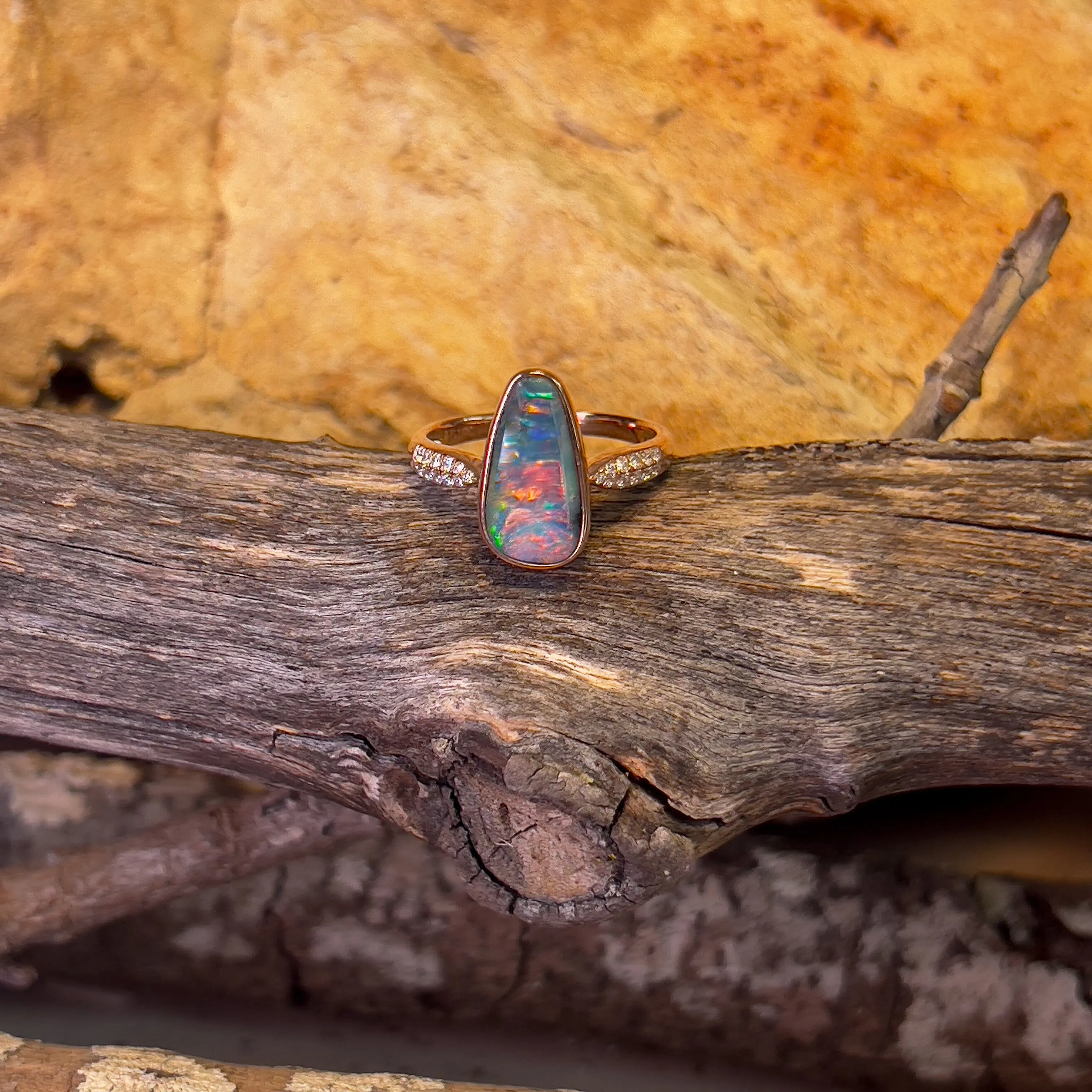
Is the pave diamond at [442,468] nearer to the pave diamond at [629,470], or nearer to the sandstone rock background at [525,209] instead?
the pave diamond at [629,470]

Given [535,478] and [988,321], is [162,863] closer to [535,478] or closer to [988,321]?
[535,478]

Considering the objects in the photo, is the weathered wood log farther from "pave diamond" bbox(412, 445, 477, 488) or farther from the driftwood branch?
the driftwood branch

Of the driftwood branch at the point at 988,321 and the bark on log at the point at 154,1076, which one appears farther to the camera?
the driftwood branch at the point at 988,321

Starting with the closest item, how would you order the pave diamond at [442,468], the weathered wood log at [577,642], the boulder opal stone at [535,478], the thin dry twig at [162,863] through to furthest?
the weathered wood log at [577,642]
the boulder opal stone at [535,478]
the pave diamond at [442,468]
the thin dry twig at [162,863]

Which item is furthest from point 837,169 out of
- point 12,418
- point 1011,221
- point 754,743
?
point 12,418

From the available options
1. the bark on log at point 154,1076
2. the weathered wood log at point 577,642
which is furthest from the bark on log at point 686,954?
the weathered wood log at point 577,642

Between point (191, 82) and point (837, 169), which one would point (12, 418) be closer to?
point (191, 82)
